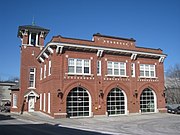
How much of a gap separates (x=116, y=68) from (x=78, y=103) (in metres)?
6.66

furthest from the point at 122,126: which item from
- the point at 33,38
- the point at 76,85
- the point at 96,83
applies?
the point at 33,38

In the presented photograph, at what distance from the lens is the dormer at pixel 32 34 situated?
33156mm

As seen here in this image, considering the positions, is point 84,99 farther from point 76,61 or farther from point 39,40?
point 39,40

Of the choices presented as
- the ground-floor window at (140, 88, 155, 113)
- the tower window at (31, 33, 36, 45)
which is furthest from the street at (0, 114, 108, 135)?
the tower window at (31, 33, 36, 45)

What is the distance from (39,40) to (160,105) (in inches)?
811

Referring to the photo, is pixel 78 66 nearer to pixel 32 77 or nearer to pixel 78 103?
pixel 78 103

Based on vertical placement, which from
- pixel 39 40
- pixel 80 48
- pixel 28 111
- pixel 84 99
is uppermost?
pixel 39 40

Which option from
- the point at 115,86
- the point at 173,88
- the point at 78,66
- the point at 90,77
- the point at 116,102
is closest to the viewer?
the point at 78,66

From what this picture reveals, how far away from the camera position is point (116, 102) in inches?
1054

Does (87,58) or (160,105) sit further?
(160,105)

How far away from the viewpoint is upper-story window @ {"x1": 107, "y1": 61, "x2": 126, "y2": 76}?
87.4 feet

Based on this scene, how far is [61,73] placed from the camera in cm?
2364

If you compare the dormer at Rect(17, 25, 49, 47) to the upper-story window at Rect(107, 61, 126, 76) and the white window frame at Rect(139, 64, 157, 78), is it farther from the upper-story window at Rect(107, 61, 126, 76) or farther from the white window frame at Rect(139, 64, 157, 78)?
the white window frame at Rect(139, 64, 157, 78)

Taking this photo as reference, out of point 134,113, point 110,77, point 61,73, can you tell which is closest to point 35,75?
point 61,73
